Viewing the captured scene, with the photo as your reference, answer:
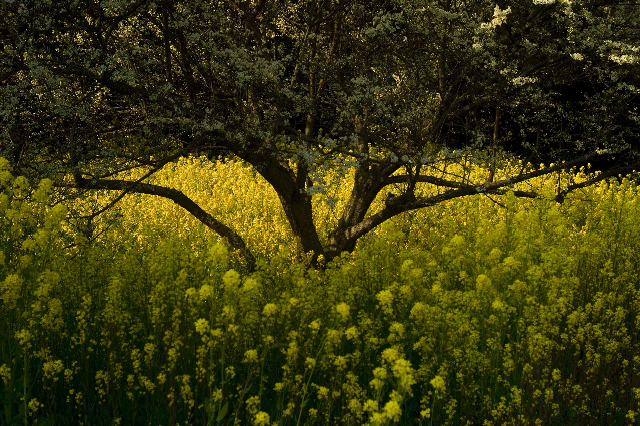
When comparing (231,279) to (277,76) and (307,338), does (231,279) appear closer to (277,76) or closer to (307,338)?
(307,338)

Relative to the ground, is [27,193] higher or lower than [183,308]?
higher

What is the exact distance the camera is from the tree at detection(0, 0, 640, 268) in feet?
17.8

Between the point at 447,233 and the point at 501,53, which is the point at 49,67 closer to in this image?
the point at 501,53

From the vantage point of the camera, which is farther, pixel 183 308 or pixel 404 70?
pixel 404 70

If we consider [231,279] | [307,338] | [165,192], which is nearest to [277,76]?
[165,192]


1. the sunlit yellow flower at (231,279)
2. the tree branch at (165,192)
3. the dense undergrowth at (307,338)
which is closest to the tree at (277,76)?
the tree branch at (165,192)

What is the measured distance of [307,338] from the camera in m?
4.84

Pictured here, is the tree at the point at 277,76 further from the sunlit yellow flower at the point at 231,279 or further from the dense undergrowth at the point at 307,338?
the sunlit yellow flower at the point at 231,279

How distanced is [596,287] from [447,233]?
2218 mm

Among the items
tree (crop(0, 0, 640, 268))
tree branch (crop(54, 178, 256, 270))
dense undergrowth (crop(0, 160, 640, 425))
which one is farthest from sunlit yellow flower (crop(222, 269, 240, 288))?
tree branch (crop(54, 178, 256, 270))

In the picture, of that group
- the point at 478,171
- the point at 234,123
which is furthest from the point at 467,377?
the point at 478,171

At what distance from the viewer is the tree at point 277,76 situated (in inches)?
214

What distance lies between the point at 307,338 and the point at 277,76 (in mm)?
2242

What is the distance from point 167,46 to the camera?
6.19 meters
